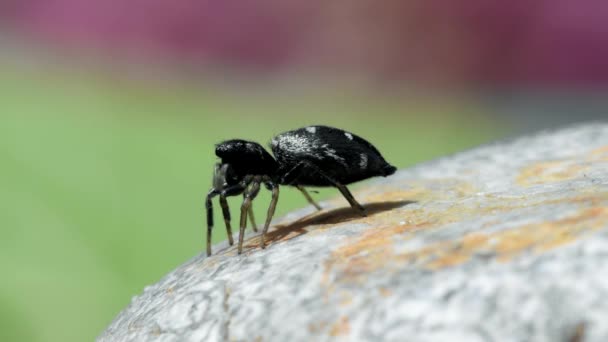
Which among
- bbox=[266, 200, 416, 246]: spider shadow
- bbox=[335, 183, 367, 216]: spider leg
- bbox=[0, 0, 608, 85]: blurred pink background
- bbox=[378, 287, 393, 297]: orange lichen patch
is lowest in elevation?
bbox=[378, 287, 393, 297]: orange lichen patch

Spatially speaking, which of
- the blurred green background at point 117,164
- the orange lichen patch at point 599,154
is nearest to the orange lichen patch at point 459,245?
the orange lichen patch at point 599,154

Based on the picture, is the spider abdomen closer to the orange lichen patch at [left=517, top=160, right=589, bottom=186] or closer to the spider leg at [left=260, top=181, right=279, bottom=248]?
the spider leg at [left=260, top=181, right=279, bottom=248]

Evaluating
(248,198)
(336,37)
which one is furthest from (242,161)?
(336,37)

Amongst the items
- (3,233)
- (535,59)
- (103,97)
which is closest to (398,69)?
(535,59)

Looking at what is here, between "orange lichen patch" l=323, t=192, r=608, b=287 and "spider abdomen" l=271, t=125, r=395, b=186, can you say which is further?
"spider abdomen" l=271, t=125, r=395, b=186

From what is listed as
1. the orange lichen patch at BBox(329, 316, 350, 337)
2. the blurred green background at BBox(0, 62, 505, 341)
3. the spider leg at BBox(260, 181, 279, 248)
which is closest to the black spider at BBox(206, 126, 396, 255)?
the spider leg at BBox(260, 181, 279, 248)

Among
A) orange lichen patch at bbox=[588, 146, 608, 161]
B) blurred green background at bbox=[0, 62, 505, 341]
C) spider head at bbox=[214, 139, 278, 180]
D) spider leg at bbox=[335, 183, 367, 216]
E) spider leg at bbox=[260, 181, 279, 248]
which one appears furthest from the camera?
blurred green background at bbox=[0, 62, 505, 341]

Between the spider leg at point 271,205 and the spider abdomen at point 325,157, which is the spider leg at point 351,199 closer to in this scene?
the spider abdomen at point 325,157

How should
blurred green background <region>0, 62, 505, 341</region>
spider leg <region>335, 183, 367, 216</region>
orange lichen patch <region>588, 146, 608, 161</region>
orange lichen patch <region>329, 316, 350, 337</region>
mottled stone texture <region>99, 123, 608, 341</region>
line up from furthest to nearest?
blurred green background <region>0, 62, 505, 341</region> → orange lichen patch <region>588, 146, 608, 161</region> → spider leg <region>335, 183, 367, 216</region> → orange lichen patch <region>329, 316, 350, 337</region> → mottled stone texture <region>99, 123, 608, 341</region>
